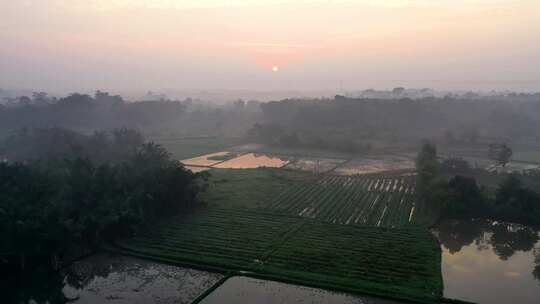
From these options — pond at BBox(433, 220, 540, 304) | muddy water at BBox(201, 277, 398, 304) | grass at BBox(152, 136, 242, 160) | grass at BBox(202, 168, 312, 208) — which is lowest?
pond at BBox(433, 220, 540, 304)

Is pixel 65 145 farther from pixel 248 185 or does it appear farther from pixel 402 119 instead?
pixel 402 119

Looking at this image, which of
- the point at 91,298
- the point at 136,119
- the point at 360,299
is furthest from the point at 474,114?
the point at 91,298

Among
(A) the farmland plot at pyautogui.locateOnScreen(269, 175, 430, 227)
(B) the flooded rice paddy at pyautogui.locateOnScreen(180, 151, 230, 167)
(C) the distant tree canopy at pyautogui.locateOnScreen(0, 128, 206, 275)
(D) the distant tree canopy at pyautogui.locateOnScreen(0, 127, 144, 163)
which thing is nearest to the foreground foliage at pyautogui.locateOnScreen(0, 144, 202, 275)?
(C) the distant tree canopy at pyautogui.locateOnScreen(0, 128, 206, 275)

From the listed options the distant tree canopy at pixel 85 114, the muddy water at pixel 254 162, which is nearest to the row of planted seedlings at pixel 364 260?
the muddy water at pixel 254 162

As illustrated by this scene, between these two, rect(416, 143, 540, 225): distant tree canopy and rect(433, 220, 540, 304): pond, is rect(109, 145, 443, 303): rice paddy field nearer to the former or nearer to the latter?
rect(433, 220, 540, 304): pond

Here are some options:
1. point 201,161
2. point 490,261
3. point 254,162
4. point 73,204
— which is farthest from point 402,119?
point 73,204

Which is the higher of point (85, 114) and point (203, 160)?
point (85, 114)
